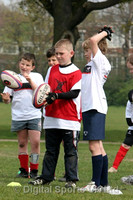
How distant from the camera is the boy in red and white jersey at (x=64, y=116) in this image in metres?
6.55

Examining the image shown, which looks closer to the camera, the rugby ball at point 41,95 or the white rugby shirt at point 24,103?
the rugby ball at point 41,95

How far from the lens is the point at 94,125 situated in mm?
6391

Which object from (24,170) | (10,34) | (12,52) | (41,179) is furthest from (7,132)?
(12,52)

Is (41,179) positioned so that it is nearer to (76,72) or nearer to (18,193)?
(18,193)

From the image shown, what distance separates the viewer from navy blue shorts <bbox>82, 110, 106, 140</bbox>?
6.39m

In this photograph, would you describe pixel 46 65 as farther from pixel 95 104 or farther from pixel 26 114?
pixel 95 104

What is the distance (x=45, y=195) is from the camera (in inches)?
226

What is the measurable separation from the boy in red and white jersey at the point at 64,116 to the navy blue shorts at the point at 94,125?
21cm

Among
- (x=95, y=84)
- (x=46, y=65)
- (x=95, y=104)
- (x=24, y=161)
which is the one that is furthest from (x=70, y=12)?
(x=46, y=65)

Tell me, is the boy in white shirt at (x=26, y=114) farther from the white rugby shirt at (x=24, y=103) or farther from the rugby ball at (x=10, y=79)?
the rugby ball at (x=10, y=79)

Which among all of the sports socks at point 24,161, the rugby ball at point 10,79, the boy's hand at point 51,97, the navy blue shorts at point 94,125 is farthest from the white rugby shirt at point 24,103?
the navy blue shorts at point 94,125

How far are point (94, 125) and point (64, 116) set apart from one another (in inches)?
16.4

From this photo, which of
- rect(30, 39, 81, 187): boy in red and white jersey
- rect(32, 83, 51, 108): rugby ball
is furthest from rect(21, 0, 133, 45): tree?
rect(32, 83, 51, 108): rugby ball

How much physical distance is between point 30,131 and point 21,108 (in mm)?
387
